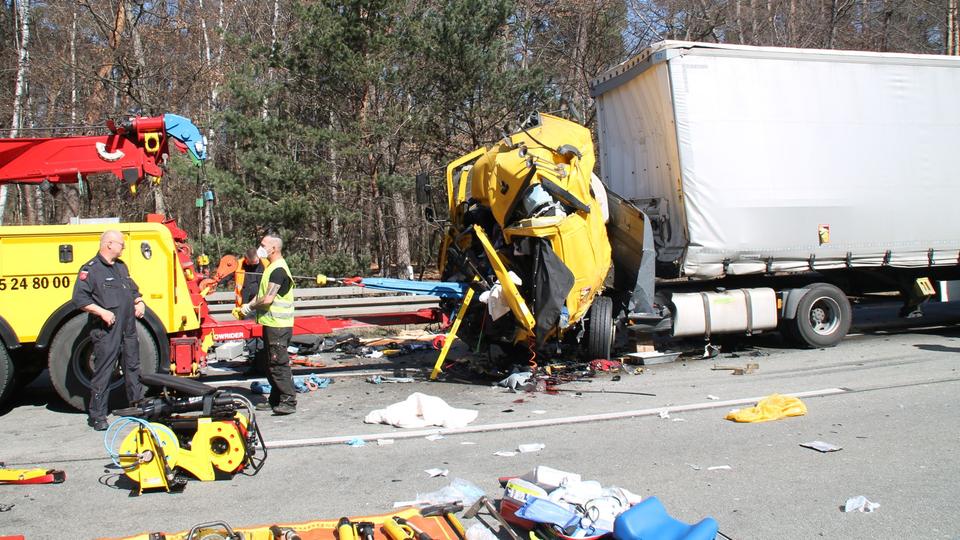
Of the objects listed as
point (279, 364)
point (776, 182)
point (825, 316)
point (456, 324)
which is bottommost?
point (825, 316)

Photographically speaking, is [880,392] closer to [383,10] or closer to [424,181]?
[424,181]

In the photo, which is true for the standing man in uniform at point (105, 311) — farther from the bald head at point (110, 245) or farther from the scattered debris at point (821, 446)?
the scattered debris at point (821, 446)

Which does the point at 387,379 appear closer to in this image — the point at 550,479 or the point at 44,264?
the point at 44,264

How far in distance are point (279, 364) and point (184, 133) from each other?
10.3ft

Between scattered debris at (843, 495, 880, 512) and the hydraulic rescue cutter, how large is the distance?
13.0 feet

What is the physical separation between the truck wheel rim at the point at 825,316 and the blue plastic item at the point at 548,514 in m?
7.73

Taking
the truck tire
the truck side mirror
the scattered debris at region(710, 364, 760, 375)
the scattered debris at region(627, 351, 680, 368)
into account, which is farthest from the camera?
the truck tire

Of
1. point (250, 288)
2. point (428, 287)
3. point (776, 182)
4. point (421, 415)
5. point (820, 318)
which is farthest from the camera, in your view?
point (820, 318)

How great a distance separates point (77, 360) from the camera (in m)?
7.74

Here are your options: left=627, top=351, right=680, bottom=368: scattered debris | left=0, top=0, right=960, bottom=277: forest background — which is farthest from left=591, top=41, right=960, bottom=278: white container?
left=0, top=0, right=960, bottom=277: forest background

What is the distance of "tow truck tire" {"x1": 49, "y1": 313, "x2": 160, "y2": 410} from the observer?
7.68 m

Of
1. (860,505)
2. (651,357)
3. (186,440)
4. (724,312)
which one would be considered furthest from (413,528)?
(724,312)

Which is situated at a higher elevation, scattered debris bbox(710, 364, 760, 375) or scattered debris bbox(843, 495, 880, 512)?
scattered debris bbox(710, 364, 760, 375)

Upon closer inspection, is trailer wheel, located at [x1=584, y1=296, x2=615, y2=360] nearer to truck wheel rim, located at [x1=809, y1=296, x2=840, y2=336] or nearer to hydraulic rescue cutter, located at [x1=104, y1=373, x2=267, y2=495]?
truck wheel rim, located at [x1=809, y1=296, x2=840, y2=336]
